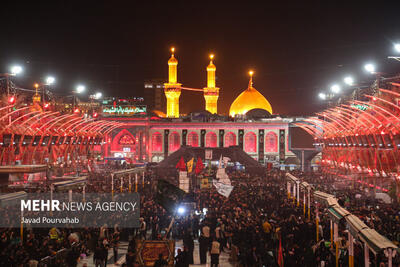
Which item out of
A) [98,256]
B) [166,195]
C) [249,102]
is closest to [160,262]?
[98,256]

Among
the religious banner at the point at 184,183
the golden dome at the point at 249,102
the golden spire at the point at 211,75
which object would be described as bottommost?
the religious banner at the point at 184,183

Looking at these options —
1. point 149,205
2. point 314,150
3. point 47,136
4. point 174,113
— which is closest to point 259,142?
point 314,150

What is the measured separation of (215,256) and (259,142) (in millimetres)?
55659

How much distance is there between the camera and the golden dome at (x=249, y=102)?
7444cm

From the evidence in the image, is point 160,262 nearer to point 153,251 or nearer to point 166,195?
point 153,251

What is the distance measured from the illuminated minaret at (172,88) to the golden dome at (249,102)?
36.1ft

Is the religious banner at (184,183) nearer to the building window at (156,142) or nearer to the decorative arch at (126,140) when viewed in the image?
the building window at (156,142)

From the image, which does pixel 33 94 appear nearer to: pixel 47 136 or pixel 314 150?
pixel 47 136

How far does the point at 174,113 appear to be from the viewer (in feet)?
256

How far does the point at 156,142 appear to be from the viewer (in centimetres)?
7019

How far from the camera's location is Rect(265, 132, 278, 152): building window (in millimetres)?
67688

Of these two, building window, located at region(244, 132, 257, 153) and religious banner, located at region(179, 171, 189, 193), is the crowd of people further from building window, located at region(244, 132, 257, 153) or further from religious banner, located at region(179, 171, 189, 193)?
building window, located at region(244, 132, 257, 153)

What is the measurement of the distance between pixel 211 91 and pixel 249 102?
800 centimetres

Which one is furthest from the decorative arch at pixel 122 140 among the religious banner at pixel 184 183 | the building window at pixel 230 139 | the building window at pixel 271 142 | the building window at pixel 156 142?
the religious banner at pixel 184 183
